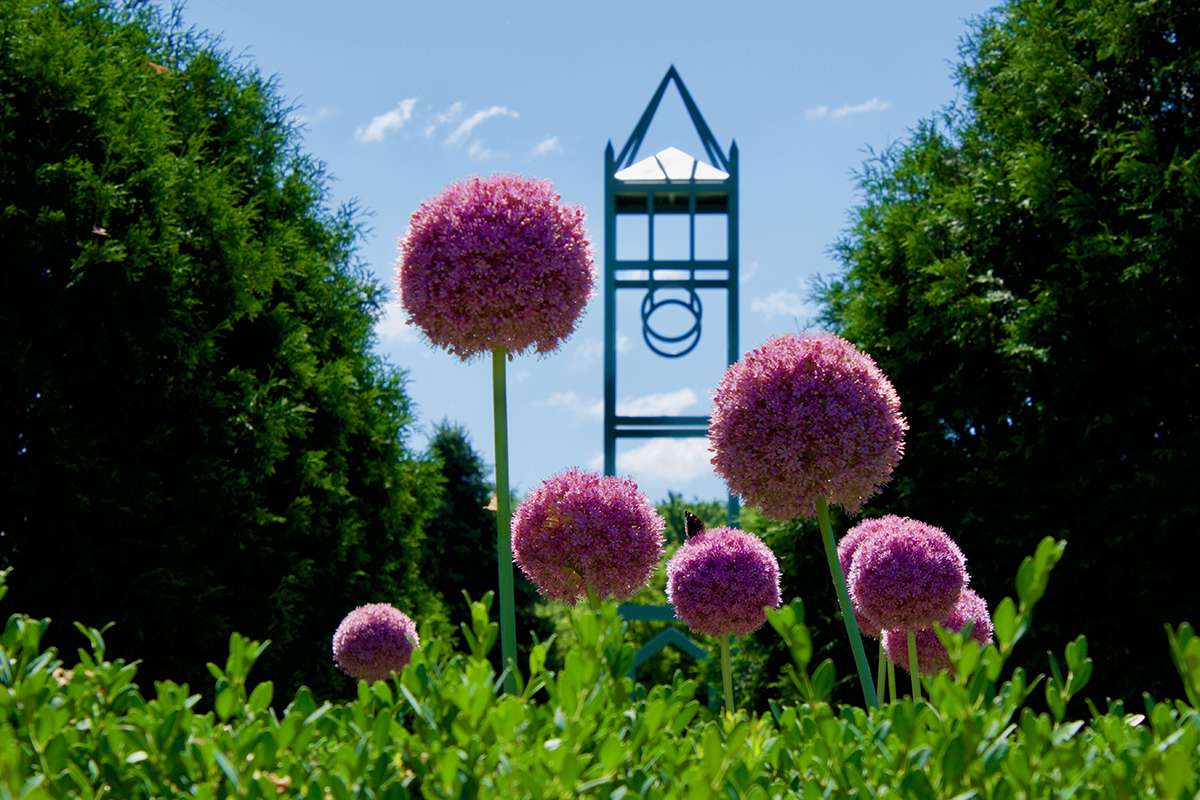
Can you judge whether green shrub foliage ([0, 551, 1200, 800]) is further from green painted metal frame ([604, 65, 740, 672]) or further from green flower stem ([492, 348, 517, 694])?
green painted metal frame ([604, 65, 740, 672])

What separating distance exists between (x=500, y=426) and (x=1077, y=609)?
7612 mm

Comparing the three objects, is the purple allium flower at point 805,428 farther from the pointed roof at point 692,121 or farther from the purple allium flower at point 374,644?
the pointed roof at point 692,121

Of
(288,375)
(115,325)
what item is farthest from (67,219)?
(288,375)

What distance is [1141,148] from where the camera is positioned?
34.0ft

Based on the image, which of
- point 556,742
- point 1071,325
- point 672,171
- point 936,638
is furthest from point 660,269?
point 556,742

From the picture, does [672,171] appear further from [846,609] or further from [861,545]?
[846,609]

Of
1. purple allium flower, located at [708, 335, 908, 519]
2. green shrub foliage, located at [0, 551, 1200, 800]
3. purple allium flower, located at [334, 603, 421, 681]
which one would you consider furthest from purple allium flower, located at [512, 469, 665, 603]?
purple allium flower, located at [334, 603, 421, 681]

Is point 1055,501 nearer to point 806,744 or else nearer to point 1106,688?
point 1106,688

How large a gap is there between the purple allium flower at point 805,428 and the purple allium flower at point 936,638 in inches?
60.1

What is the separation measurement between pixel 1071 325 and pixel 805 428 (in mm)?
6921

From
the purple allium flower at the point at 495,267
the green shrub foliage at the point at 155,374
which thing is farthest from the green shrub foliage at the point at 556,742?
the green shrub foliage at the point at 155,374

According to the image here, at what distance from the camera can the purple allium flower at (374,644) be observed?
8070 millimetres

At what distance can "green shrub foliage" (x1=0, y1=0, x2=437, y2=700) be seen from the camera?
9.85 metres

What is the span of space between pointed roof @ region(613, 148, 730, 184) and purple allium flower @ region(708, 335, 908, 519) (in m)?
8.73
